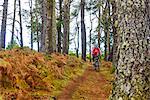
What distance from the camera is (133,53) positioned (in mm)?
6840

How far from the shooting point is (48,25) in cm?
2038

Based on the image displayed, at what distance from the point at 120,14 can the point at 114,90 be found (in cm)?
161

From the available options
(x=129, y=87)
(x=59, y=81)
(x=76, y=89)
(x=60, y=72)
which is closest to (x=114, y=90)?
(x=129, y=87)

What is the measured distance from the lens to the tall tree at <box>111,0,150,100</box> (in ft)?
22.0

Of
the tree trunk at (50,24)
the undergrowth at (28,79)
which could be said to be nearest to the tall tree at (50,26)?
the tree trunk at (50,24)

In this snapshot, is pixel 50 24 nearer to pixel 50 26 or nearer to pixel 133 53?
pixel 50 26

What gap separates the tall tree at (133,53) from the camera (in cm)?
670

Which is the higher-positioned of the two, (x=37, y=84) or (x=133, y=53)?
(x=133, y=53)

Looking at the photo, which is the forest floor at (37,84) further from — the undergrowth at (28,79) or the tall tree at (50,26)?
the tall tree at (50,26)

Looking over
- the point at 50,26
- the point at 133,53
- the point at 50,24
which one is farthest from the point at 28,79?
the point at 50,26

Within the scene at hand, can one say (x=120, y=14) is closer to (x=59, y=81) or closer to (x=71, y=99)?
(x=71, y=99)

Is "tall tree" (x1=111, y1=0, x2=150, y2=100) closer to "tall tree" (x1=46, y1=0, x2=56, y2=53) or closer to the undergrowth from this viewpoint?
the undergrowth

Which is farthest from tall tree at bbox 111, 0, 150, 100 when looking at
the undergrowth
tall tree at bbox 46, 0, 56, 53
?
tall tree at bbox 46, 0, 56, 53

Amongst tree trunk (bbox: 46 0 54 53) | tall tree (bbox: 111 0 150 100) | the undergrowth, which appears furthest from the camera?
tree trunk (bbox: 46 0 54 53)
